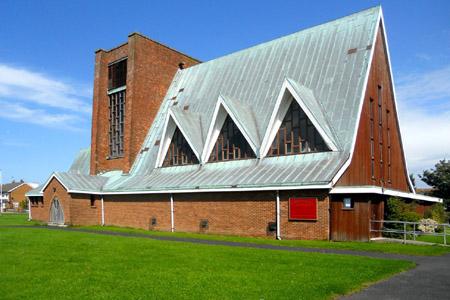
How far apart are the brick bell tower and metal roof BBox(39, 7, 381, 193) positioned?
3.54 ft

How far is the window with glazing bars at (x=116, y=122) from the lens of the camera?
32.4 metres

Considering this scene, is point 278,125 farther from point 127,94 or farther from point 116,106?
point 116,106

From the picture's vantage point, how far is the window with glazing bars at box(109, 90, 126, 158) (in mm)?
32375

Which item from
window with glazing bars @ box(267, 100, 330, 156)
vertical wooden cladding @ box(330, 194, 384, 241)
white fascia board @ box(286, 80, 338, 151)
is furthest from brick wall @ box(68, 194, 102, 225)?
vertical wooden cladding @ box(330, 194, 384, 241)

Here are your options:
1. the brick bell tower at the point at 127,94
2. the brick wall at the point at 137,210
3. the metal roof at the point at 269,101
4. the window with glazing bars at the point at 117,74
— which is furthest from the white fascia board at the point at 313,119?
the window with glazing bars at the point at 117,74

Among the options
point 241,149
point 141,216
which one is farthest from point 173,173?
point 241,149

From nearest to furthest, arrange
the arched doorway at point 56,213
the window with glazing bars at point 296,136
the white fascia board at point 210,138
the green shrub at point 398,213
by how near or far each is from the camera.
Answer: the green shrub at point 398,213, the window with glazing bars at point 296,136, the white fascia board at point 210,138, the arched doorway at point 56,213

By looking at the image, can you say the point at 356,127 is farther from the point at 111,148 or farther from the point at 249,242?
the point at 111,148

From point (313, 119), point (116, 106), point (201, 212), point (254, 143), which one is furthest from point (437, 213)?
point (116, 106)

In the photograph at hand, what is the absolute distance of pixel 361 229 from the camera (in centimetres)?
1689

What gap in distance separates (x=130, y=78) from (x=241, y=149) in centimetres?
1219

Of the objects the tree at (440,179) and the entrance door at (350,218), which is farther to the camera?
the tree at (440,179)

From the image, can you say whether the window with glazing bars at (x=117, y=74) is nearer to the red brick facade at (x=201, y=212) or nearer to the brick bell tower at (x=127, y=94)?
the brick bell tower at (x=127, y=94)

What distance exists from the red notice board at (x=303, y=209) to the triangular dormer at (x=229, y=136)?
4.60 metres
